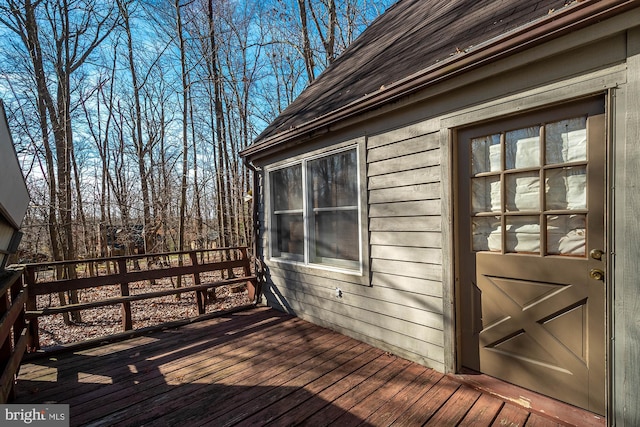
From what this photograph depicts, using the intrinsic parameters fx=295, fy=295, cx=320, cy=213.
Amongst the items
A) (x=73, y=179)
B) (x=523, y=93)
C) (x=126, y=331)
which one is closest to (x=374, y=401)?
(x=523, y=93)

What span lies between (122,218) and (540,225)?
1039 centimetres

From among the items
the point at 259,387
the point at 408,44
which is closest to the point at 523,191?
the point at 408,44

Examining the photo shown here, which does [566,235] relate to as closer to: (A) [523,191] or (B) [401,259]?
(A) [523,191]

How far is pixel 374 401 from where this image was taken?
212 centimetres

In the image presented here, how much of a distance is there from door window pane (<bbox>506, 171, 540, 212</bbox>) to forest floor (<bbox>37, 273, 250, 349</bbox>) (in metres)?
4.69

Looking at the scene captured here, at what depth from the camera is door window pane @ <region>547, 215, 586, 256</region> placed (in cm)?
185

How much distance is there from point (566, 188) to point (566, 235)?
0.30m

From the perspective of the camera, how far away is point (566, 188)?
1.90 m

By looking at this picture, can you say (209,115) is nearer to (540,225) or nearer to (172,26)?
(172,26)

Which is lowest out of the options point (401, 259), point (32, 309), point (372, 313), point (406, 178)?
point (372, 313)

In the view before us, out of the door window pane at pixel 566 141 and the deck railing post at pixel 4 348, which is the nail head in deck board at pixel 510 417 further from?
the deck railing post at pixel 4 348

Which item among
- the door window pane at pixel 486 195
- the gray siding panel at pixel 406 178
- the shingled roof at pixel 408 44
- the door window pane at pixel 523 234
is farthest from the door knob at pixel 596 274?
the shingled roof at pixel 408 44

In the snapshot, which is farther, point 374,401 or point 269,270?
point 269,270

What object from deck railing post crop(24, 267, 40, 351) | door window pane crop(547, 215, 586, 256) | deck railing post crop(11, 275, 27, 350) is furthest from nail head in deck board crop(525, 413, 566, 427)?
deck railing post crop(24, 267, 40, 351)
